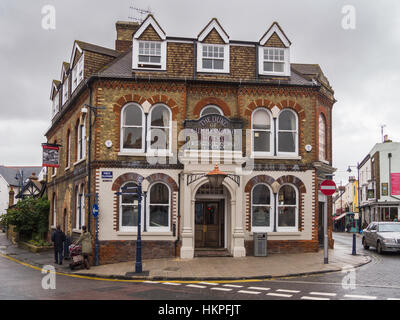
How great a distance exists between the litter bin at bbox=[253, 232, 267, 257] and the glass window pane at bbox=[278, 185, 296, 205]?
82.7 inches

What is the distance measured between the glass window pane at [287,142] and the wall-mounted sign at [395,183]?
35.4 metres

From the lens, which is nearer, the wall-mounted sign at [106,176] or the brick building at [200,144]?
the wall-mounted sign at [106,176]

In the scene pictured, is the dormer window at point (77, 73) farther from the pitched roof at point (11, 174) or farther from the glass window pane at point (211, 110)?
the pitched roof at point (11, 174)

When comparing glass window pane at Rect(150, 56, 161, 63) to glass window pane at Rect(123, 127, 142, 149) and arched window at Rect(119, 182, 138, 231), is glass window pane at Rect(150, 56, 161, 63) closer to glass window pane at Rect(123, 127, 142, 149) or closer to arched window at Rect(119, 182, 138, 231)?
glass window pane at Rect(123, 127, 142, 149)

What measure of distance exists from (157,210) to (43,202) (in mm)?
14426

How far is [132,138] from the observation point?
20.0 m

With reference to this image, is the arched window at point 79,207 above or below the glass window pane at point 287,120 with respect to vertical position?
below

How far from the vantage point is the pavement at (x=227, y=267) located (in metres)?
14.7

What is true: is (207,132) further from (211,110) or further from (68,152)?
(68,152)

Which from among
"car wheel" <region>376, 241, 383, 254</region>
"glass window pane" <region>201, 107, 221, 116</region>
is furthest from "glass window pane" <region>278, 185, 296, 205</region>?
"car wheel" <region>376, 241, 383, 254</region>

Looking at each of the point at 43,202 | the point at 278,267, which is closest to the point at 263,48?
the point at 278,267

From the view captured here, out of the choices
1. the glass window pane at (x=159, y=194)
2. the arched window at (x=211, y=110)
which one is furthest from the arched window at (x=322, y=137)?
the glass window pane at (x=159, y=194)

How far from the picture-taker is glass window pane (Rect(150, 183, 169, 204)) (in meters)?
19.9
